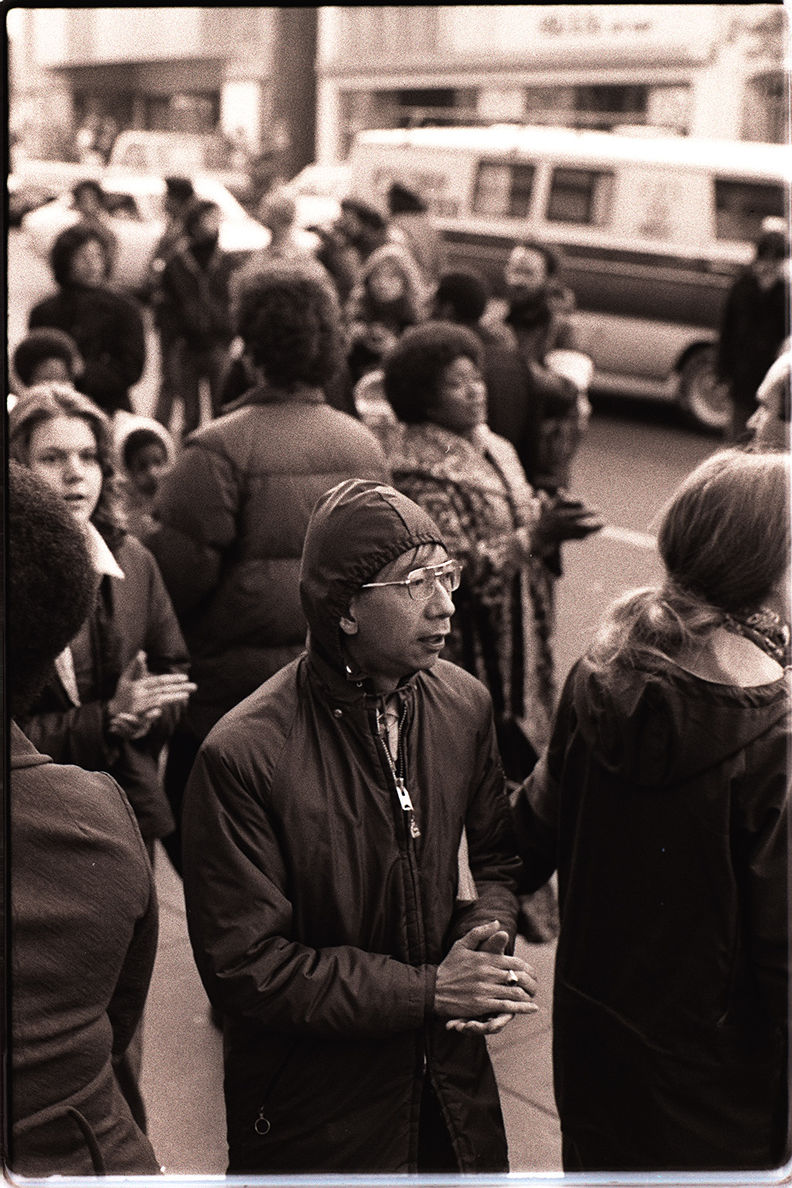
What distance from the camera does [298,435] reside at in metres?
3.51

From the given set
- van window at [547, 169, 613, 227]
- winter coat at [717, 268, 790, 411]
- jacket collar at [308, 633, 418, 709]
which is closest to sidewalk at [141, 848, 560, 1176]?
jacket collar at [308, 633, 418, 709]

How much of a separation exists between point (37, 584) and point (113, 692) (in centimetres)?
A: 96

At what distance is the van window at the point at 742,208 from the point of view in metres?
12.3

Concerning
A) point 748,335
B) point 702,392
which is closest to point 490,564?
point 748,335

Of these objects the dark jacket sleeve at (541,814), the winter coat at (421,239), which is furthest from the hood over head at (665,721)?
the winter coat at (421,239)

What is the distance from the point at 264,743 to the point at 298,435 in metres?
1.56

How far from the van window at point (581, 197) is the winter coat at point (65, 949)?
11959 millimetres

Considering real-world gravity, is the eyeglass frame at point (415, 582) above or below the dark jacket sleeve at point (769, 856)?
above

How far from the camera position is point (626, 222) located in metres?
12.9

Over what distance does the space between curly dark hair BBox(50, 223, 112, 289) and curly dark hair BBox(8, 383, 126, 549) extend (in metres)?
3.56

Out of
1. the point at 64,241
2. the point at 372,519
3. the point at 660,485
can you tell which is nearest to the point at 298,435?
the point at 372,519

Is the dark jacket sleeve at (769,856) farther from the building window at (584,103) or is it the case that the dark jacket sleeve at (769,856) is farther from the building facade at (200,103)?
the building window at (584,103)

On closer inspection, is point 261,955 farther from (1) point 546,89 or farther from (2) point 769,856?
(1) point 546,89

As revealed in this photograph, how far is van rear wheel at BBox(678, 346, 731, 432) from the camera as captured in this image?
1233 centimetres
